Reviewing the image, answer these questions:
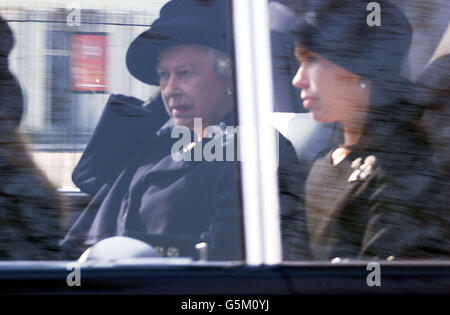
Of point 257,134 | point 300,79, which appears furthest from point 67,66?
point 300,79

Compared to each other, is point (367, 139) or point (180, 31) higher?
point (180, 31)

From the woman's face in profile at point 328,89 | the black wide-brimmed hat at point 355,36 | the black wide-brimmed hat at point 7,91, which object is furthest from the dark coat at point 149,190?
the black wide-brimmed hat at point 355,36

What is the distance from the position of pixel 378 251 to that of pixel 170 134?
0.71 m

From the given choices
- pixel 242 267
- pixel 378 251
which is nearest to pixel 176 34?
pixel 242 267

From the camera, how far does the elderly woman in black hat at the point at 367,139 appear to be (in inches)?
81.0

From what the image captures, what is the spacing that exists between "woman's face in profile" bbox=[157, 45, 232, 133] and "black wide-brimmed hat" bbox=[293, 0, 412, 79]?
295mm

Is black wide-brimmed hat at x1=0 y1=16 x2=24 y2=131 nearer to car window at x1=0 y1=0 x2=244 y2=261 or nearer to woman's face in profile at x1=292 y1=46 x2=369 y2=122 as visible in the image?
car window at x1=0 y1=0 x2=244 y2=261

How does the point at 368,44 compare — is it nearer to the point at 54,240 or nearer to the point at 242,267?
the point at 242,267

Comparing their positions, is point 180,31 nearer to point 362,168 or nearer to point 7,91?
point 7,91

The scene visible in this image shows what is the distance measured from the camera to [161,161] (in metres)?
2.05

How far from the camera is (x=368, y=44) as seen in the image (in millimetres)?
2098

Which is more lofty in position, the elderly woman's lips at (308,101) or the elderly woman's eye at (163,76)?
the elderly woman's eye at (163,76)

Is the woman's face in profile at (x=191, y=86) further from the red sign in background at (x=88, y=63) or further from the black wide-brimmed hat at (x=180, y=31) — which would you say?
the red sign in background at (x=88, y=63)

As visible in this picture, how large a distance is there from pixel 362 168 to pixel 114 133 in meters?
0.76
